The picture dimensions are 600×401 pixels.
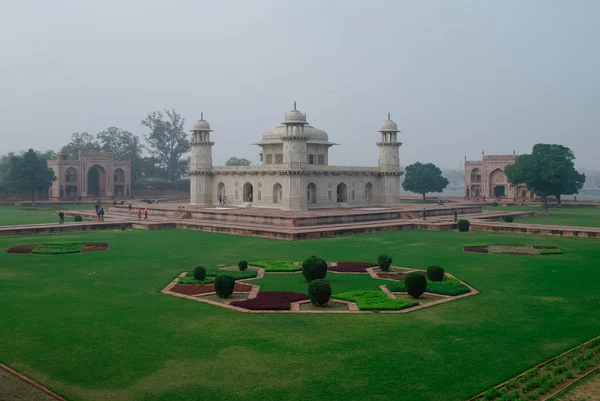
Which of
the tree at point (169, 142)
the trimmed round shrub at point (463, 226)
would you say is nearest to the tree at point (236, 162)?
the tree at point (169, 142)

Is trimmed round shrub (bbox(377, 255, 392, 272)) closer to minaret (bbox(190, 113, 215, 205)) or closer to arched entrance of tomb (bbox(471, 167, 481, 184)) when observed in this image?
minaret (bbox(190, 113, 215, 205))

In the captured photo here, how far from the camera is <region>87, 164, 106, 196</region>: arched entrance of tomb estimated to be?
62000 millimetres

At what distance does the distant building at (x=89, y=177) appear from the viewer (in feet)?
193

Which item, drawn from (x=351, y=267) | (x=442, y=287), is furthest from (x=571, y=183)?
(x=442, y=287)

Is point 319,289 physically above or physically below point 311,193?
below

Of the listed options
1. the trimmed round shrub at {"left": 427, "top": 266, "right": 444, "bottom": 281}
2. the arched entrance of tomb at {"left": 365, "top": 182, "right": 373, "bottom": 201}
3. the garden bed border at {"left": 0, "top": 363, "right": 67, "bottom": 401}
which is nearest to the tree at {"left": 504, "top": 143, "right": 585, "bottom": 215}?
the arched entrance of tomb at {"left": 365, "top": 182, "right": 373, "bottom": 201}

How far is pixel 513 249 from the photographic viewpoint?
2166 cm

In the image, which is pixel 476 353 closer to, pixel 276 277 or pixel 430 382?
pixel 430 382

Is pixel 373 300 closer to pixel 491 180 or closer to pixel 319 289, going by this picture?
pixel 319 289

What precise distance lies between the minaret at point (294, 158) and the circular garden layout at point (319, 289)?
1837 centimetres

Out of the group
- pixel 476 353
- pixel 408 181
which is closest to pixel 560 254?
pixel 476 353

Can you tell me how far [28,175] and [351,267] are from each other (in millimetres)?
43580

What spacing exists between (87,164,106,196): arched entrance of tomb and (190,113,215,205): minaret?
22.7 m

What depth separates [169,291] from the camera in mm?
13859
